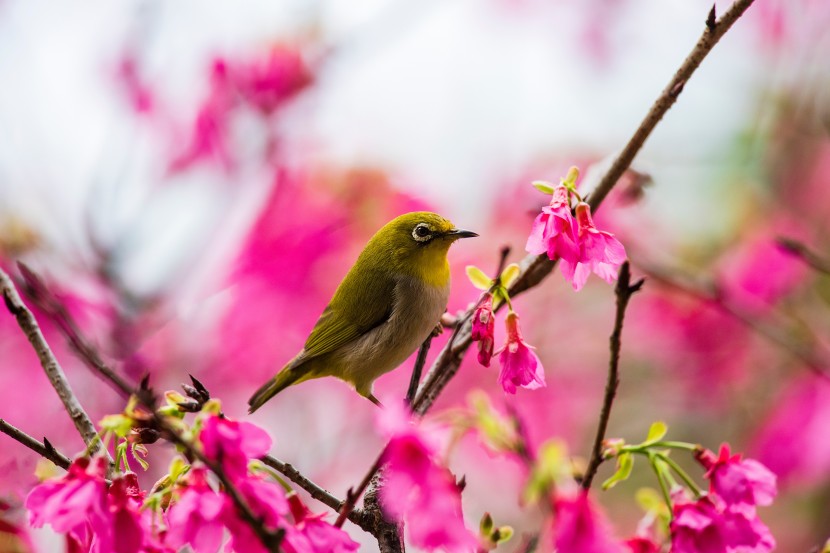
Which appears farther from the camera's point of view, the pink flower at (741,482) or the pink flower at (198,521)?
the pink flower at (741,482)

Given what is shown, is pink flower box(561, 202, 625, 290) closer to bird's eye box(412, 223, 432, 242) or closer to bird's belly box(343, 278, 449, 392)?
bird's belly box(343, 278, 449, 392)

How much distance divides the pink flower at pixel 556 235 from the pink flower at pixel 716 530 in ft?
1.64

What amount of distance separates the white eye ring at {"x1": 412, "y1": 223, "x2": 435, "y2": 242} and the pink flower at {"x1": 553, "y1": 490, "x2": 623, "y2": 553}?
1641 millimetres

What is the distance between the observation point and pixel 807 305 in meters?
5.35

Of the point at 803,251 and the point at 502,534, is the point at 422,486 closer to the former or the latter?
the point at 502,534

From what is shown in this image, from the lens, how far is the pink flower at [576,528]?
1157 millimetres

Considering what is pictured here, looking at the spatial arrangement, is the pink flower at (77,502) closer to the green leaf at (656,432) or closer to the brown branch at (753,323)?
the green leaf at (656,432)

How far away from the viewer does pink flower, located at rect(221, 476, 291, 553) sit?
4.01 feet

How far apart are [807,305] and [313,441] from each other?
3362mm

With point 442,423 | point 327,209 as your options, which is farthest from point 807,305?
point 442,423

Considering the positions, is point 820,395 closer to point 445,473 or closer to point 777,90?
point 777,90

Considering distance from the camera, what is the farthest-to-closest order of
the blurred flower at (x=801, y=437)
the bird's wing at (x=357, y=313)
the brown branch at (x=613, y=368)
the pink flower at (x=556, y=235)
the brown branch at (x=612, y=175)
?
the blurred flower at (x=801, y=437), the bird's wing at (x=357, y=313), the brown branch at (x=612, y=175), the pink flower at (x=556, y=235), the brown branch at (x=613, y=368)

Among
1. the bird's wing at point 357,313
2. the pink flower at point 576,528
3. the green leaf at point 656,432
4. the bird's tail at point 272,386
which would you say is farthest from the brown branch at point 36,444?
the bird's wing at point 357,313

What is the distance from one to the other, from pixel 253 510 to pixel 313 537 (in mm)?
121
